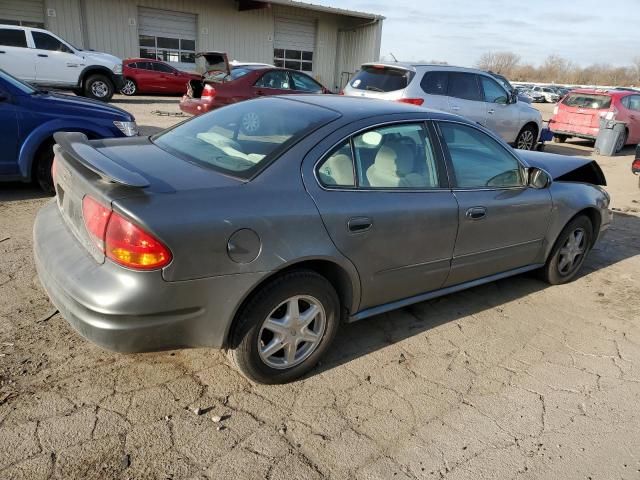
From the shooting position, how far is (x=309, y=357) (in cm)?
284

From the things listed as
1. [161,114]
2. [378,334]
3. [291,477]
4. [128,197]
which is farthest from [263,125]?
[161,114]

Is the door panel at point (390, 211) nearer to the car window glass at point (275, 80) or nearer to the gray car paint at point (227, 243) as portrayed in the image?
the gray car paint at point (227, 243)

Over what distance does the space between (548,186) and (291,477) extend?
3.03 metres

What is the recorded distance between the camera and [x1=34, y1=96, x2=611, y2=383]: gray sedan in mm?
2229

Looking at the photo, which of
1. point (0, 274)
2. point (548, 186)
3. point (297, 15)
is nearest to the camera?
point (0, 274)

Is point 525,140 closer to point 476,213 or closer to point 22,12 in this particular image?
Answer: point 476,213

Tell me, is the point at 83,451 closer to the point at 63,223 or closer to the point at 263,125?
the point at 63,223

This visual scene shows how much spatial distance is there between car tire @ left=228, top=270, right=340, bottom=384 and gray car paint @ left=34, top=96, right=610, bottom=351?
0.09 meters

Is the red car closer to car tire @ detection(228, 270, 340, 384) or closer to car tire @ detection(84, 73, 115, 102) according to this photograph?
car tire @ detection(84, 73, 115, 102)

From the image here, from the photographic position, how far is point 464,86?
9.20 meters

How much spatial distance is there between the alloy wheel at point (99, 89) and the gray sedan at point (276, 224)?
13.0 metres

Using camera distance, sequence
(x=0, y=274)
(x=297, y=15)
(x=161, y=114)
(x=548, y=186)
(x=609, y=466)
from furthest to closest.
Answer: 1. (x=297, y=15)
2. (x=161, y=114)
3. (x=548, y=186)
4. (x=0, y=274)
5. (x=609, y=466)

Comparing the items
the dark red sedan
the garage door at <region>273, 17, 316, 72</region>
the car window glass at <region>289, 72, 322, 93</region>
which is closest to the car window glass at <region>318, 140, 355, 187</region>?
the dark red sedan

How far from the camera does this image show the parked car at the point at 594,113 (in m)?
13.0
